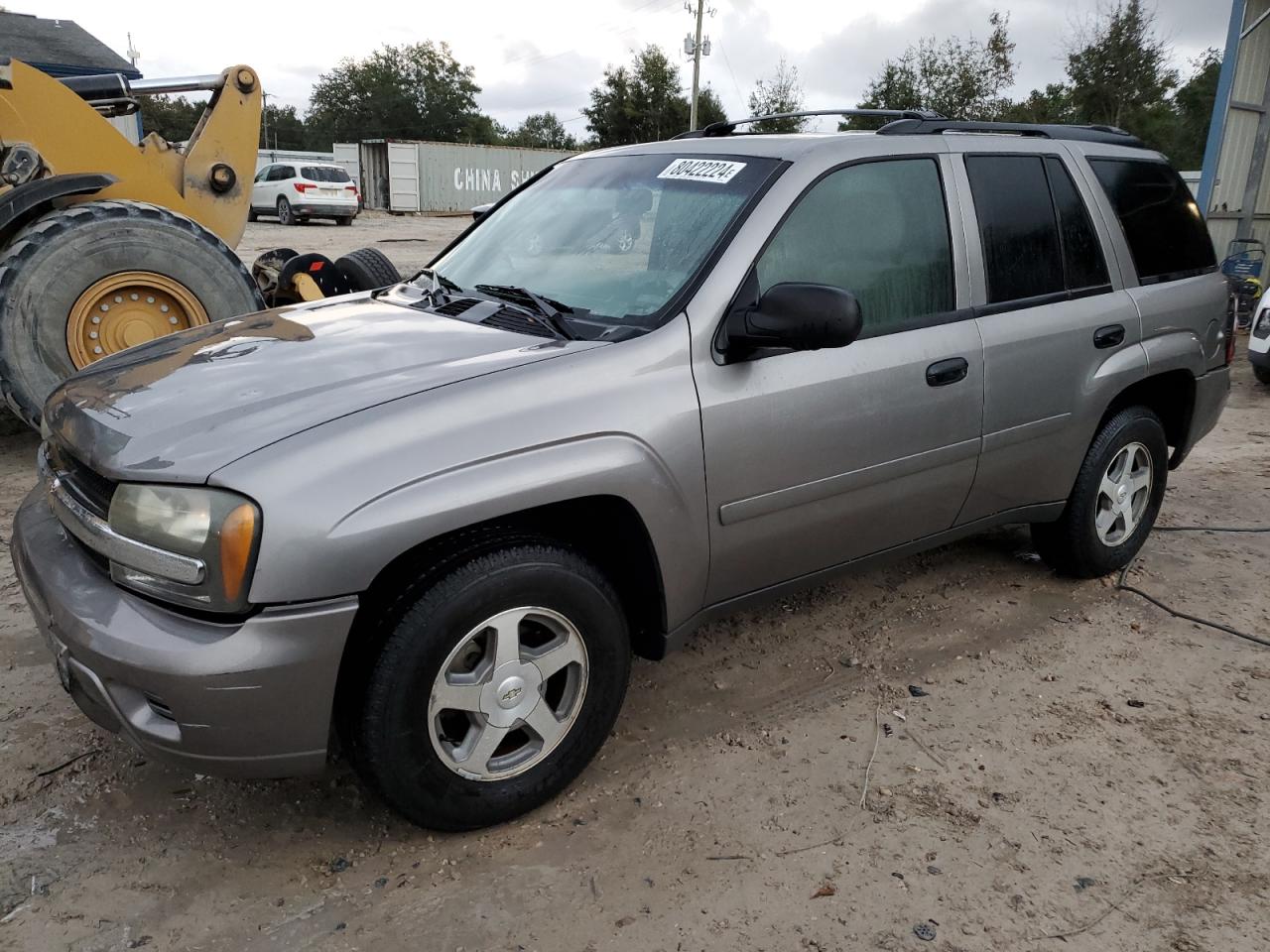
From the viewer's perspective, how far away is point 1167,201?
4094mm

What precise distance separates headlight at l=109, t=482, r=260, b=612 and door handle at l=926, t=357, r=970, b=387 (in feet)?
7.05

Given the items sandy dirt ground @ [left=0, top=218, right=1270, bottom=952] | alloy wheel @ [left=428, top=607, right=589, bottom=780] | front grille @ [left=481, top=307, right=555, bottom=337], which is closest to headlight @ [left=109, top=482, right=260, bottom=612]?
alloy wheel @ [left=428, top=607, right=589, bottom=780]

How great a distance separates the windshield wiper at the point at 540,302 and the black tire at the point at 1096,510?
2317mm

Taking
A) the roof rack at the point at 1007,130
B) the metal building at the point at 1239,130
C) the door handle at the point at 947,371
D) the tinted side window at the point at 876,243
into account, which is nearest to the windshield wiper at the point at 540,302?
the tinted side window at the point at 876,243

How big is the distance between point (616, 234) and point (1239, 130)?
1210 centimetres

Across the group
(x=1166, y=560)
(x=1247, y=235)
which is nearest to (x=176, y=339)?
(x=1166, y=560)

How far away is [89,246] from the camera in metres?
5.12

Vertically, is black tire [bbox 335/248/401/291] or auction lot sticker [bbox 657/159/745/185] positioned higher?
auction lot sticker [bbox 657/159/745/185]

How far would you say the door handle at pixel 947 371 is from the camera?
124 inches

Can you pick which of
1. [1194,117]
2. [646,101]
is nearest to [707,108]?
[646,101]

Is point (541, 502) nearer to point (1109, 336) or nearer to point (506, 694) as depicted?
point (506, 694)

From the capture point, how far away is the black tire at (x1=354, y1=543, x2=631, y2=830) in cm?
224

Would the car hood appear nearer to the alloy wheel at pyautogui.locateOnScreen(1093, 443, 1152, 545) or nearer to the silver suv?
the silver suv

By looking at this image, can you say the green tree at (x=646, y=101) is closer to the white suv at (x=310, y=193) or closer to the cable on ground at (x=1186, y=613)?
the white suv at (x=310, y=193)
